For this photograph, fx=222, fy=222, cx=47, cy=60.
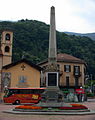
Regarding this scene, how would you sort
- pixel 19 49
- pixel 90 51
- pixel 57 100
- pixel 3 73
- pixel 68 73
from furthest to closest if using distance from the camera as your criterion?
pixel 90 51 < pixel 19 49 < pixel 68 73 < pixel 3 73 < pixel 57 100

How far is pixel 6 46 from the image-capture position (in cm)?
4488

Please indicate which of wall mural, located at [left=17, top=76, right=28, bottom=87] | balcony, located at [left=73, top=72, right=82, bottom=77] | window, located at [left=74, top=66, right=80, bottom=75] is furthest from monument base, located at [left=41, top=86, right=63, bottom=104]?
window, located at [left=74, top=66, right=80, bottom=75]

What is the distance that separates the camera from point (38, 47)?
310ft

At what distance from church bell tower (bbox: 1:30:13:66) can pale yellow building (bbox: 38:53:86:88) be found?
10.5 meters

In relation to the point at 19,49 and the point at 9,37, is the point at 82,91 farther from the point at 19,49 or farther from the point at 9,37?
the point at 19,49

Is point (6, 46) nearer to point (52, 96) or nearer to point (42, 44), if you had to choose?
point (52, 96)

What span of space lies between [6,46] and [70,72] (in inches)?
600

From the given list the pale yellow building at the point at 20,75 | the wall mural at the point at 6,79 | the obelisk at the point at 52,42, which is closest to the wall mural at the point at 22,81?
the pale yellow building at the point at 20,75

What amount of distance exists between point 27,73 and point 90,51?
182 feet

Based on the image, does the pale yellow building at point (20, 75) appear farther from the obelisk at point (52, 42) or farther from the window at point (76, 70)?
the obelisk at point (52, 42)

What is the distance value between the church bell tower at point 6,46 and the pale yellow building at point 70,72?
10462mm

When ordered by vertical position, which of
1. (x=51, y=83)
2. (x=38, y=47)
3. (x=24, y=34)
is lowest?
(x=51, y=83)

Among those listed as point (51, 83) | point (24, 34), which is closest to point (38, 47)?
point (24, 34)

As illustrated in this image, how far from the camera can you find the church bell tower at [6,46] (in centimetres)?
4404
